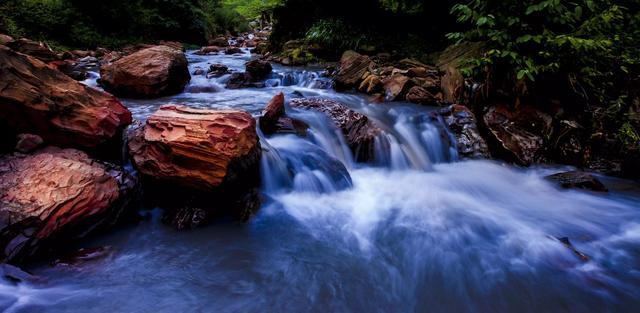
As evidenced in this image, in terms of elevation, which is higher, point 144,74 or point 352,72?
point 352,72

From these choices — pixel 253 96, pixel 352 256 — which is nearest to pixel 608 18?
pixel 352 256

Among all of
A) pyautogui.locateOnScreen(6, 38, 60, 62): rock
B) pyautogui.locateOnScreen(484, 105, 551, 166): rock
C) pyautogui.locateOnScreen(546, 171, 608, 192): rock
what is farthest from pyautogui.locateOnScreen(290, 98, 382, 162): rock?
pyautogui.locateOnScreen(6, 38, 60, 62): rock

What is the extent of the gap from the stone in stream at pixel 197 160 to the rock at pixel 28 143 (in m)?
0.82

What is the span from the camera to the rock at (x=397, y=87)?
714 centimetres

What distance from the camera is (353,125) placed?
5.59 m

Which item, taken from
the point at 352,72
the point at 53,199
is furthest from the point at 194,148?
the point at 352,72

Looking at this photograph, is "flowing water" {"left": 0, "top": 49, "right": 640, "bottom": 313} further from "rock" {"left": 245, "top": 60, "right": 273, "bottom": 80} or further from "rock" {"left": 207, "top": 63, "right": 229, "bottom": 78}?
"rock" {"left": 207, "top": 63, "right": 229, "bottom": 78}

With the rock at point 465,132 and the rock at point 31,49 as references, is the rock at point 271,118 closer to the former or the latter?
the rock at point 465,132

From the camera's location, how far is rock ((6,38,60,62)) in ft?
23.5

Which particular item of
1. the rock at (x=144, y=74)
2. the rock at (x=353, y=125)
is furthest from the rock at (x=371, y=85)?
the rock at (x=144, y=74)

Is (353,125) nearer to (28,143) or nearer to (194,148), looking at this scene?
(194,148)

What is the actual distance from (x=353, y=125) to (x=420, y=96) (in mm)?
2095

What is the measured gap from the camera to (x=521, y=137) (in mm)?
5234

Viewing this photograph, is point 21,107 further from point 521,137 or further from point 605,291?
point 521,137
